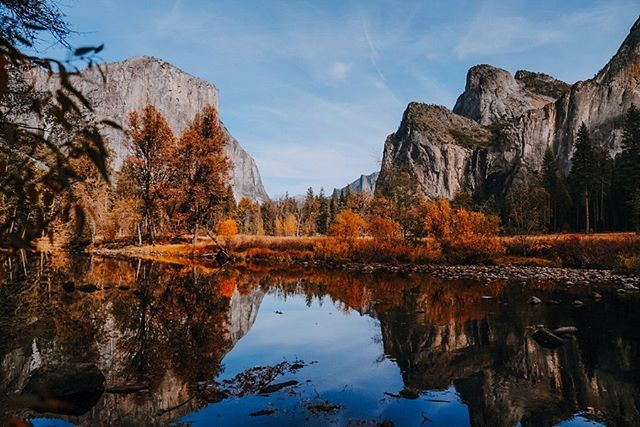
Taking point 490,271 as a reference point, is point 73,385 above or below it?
below

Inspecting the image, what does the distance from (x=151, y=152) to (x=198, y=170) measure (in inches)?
207

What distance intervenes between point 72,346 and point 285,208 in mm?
111416

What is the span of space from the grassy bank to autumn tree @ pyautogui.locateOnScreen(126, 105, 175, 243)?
5.37m

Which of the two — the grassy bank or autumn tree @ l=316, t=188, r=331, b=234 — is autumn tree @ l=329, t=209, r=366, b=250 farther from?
autumn tree @ l=316, t=188, r=331, b=234

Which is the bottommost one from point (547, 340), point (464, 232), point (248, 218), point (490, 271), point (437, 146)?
point (547, 340)

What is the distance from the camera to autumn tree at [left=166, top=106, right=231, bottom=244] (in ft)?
119

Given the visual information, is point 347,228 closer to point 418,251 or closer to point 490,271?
point 418,251

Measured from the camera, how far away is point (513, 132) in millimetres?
144500

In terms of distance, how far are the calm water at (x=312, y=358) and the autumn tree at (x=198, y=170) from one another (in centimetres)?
2011

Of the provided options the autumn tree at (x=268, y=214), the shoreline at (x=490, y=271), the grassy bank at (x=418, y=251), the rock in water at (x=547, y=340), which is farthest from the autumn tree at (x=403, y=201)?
the rock in water at (x=547, y=340)

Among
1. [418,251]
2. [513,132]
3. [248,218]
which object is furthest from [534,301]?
[513,132]

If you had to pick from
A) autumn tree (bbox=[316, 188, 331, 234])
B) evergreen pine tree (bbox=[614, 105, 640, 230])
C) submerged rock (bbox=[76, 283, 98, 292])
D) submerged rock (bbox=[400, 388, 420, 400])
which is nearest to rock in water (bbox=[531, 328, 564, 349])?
submerged rock (bbox=[400, 388, 420, 400])

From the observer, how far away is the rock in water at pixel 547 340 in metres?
9.66

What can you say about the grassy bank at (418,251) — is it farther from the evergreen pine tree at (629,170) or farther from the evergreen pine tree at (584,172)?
the evergreen pine tree at (584,172)
